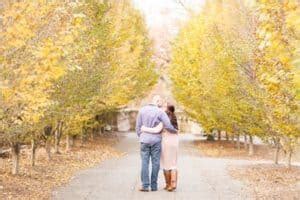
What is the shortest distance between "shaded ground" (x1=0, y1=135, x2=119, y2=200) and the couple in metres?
2.05

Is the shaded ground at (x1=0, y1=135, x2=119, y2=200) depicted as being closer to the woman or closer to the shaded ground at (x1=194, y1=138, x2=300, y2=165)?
the woman

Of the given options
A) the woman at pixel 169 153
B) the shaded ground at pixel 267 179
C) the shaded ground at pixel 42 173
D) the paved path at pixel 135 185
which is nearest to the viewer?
the paved path at pixel 135 185

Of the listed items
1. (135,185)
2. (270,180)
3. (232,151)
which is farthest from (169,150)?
(232,151)

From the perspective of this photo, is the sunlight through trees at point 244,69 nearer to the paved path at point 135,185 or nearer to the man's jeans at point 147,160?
the paved path at point 135,185

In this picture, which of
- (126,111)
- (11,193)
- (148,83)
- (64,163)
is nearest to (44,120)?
(11,193)

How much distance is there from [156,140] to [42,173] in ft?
13.8

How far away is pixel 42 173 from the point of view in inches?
650

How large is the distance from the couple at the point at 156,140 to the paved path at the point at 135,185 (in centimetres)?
30

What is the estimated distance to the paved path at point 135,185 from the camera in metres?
13.0

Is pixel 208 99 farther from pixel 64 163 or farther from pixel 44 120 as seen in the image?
pixel 44 120

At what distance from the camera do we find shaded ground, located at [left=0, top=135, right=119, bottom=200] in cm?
1328

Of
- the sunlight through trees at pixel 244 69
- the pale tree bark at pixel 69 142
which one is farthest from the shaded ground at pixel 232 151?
the pale tree bark at pixel 69 142

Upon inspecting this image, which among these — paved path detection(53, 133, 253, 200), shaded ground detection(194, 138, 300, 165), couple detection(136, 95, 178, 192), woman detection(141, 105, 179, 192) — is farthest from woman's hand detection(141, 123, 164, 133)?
shaded ground detection(194, 138, 300, 165)

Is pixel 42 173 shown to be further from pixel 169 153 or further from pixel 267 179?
pixel 267 179
